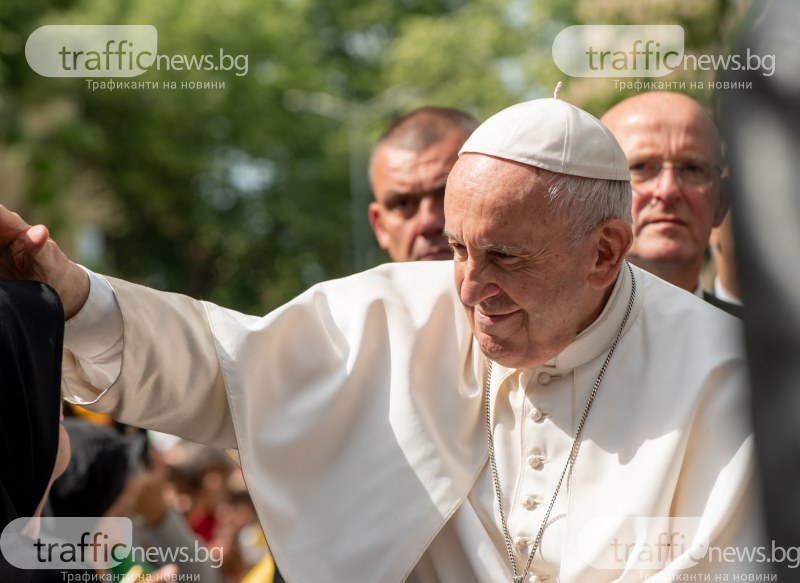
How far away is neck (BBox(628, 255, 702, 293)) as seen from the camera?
13.3ft

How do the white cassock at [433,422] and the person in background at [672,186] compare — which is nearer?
the white cassock at [433,422]

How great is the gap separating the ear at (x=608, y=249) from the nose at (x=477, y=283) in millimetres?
274

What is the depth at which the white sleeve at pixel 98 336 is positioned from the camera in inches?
113

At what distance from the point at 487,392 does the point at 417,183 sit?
163 cm

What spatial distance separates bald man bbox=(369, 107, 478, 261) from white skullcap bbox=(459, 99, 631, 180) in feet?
4.77

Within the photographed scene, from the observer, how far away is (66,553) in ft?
10.4

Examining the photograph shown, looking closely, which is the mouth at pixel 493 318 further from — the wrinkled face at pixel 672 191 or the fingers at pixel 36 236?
the wrinkled face at pixel 672 191

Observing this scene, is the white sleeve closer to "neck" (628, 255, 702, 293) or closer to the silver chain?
the silver chain

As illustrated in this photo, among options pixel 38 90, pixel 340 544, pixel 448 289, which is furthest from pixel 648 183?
pixel 38 90

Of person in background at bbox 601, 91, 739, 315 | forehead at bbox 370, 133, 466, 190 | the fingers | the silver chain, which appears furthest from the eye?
forehead at bbox 370, 133, 466, 190

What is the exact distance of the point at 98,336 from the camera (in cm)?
291

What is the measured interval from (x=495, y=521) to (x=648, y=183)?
61.6 inches

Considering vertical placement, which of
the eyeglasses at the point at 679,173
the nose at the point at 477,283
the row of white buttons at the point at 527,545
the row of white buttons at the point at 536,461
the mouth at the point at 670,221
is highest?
the eyeglasses at the point at 679,173

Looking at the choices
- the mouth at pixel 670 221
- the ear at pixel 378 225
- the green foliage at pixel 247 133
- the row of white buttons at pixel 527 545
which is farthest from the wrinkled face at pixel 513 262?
the green foliage at pixel 247 133
